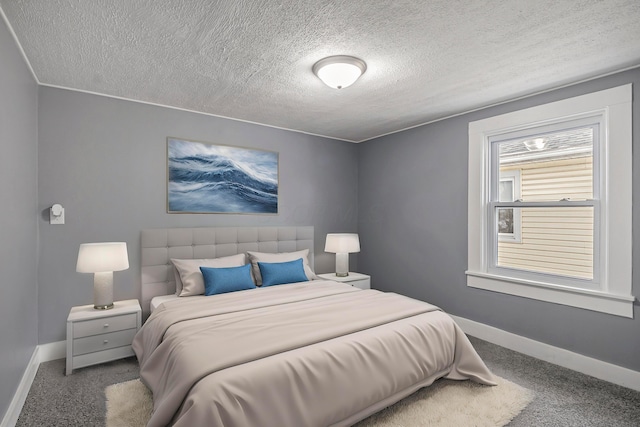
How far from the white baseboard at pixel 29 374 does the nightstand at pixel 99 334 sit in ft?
0.85

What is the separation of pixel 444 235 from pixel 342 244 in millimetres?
1249

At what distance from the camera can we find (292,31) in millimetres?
2045

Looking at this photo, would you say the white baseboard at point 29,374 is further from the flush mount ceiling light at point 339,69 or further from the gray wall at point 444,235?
the gray wall at point 444,235

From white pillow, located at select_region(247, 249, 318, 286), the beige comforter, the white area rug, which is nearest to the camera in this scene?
the beige comforter

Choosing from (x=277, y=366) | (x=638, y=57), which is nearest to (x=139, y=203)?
(x=277, y=366)

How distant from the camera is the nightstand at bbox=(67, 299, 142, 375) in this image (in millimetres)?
2691

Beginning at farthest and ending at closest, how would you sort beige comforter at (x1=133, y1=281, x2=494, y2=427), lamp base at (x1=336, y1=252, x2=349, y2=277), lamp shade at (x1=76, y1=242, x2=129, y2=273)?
lamp base at (x1=336, y1=252, x2=349, y2=277)
lamp shade at (x1=76, y1=242, x2=129, y2=273)
beige comforter at (x1=133, y1=281, x2=494, y2=427)

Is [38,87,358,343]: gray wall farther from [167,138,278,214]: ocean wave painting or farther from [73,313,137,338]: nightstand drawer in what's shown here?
[73,313,137,338]: nightstand drawer

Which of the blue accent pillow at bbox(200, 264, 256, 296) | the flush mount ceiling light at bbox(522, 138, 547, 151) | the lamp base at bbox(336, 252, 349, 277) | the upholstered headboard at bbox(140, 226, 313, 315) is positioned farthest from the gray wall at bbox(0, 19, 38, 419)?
the flush mount ceiling light at bbox(522, 138, 547, 151)

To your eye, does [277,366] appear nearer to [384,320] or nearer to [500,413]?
[384,320]

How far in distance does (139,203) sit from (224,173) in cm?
96

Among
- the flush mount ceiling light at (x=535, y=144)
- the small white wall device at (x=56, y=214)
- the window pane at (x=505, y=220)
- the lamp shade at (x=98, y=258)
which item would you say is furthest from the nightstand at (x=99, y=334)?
the flush mount ceiling light at (x=535, y=144)

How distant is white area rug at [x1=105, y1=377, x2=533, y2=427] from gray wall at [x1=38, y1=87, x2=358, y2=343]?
112cm

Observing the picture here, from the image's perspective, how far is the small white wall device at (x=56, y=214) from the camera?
292cm
